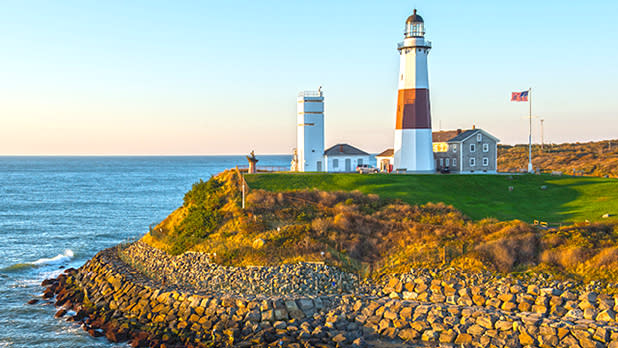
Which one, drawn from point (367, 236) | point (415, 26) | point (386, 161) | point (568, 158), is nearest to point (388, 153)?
point (386, 161)

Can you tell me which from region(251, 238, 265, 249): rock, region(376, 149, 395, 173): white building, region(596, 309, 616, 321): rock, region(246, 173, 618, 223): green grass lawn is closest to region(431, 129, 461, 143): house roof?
region(376, 149, 395, 173): white building

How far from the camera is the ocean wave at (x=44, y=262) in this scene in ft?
116

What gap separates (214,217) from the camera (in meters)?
33.9

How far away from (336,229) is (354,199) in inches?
228

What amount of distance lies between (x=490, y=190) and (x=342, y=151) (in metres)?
15.9

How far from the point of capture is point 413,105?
45.6 m

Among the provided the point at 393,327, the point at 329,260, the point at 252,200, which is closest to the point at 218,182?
the point at 252,200

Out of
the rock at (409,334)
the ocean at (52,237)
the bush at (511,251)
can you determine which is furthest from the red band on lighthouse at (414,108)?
the rock at (409,334)

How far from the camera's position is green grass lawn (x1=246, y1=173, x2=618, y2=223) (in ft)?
111

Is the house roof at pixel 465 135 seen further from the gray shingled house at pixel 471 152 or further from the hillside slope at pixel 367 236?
the hillside slope at pixel 367 236

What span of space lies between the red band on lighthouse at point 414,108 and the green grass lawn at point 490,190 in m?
4.76

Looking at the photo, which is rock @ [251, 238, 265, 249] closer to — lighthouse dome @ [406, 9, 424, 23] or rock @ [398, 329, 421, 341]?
rock @ [398, 329, 421, 341]

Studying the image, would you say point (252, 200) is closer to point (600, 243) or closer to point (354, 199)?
point (354, 199)

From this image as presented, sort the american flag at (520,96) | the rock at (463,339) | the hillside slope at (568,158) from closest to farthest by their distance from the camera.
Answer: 1. the rock at (463,339)
2. the american flag at (520,96)
3. the hillside slope at (568,158)
